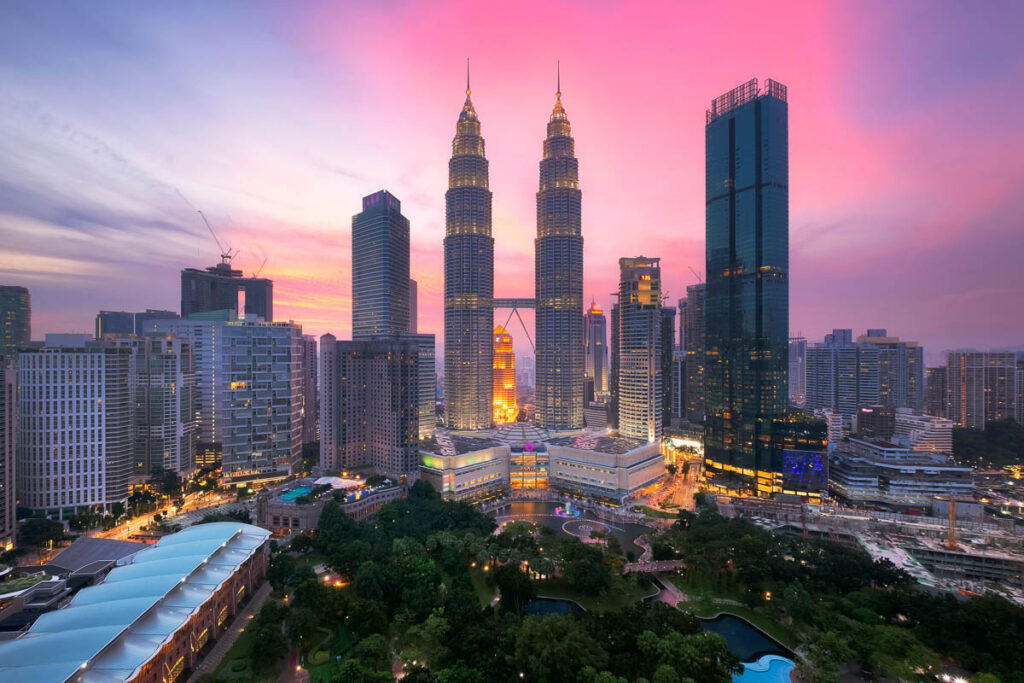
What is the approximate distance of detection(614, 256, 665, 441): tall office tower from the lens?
88.0m

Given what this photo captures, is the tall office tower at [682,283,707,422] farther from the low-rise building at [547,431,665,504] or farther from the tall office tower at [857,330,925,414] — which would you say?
the low-rise building at [547,431,665,504]

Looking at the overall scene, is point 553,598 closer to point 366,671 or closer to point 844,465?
point 366,671

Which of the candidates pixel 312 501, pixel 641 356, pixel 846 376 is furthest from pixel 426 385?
pixel 846 376

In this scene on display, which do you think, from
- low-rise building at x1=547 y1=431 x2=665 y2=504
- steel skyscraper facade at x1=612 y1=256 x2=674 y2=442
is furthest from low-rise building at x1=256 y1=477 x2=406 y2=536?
steel skyscraper facade at x1=612 y1=256 x2=674 y2=442

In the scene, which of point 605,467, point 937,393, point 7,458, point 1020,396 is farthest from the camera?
point 937,393

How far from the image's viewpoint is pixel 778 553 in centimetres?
3916

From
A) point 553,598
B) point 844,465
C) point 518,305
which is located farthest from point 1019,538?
point 518,305

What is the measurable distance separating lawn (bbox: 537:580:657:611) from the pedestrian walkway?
2315 cm

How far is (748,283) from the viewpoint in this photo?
72125mm

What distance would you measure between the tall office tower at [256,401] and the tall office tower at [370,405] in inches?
224

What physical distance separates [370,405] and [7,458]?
3809cm

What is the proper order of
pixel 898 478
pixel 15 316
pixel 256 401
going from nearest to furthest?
1. pixel 898 478
2. pixel 256 401
3. pixel 15 316

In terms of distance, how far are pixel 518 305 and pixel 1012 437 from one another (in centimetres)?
9286

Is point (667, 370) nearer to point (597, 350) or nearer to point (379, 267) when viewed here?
point (597, 350)
